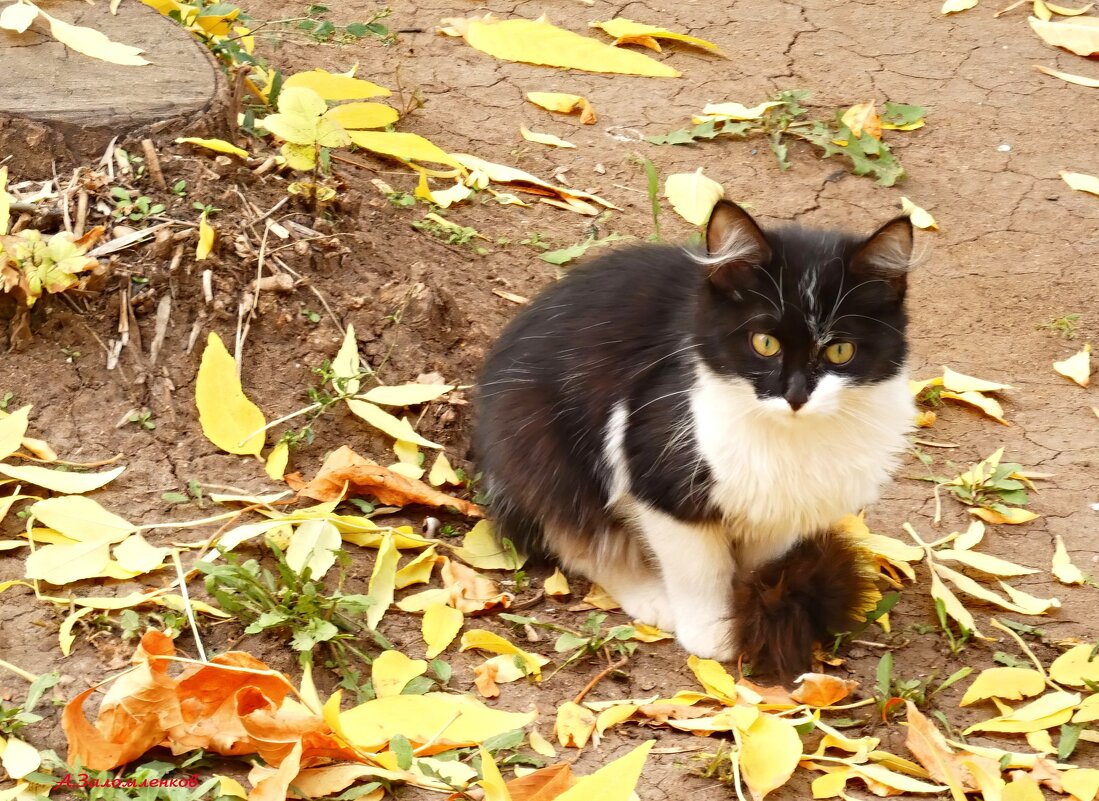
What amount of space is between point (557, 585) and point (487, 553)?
18cm

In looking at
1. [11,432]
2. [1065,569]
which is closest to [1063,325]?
[1065,569]

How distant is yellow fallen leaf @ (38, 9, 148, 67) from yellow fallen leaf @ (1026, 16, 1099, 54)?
362 centimetres

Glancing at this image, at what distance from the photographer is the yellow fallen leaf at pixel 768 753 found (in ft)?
6.46

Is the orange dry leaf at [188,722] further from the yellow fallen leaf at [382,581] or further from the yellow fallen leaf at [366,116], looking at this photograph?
the yellow fallen leaf at [366,116]

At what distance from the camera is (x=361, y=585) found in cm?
239

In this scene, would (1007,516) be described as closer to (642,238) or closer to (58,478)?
(642,238)

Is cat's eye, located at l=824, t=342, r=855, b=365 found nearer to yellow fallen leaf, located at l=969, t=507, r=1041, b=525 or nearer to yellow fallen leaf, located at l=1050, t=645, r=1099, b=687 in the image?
yellow fallen leaf, located at l=1050, t=645, r=1099, b=687

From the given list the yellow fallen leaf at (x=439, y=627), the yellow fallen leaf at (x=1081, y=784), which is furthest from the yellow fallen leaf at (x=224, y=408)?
the yellow fallen leaf at (x=1081, y=784)

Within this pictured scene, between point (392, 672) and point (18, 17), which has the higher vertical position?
point (18, 17)

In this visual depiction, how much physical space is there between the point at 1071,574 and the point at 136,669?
2.03m

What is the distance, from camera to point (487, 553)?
8.65ft

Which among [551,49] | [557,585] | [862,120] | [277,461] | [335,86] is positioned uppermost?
[335,86]

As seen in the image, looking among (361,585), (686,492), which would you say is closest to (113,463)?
(361,585)

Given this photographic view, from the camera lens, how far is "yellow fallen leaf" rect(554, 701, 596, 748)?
6.82 ft
